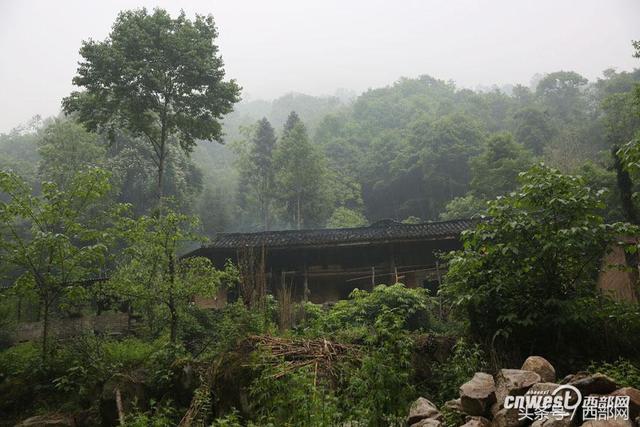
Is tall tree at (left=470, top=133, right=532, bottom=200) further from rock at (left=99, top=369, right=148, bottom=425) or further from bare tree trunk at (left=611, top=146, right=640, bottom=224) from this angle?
rock at (left=99, top=369, right=148, bottom=425)

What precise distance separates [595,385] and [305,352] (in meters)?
3.86

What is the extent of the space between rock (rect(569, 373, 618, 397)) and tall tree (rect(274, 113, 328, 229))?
92.3 ft

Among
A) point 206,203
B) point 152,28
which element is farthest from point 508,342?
point 206,203

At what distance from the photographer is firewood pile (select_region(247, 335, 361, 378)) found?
6738mm

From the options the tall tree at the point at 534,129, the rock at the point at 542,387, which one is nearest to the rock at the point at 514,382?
the rock at the point at 542,387

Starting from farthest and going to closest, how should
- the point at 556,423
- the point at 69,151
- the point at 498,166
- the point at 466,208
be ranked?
the point at 498,166 < the point at 466,208 < the point at 69,151 < the point at 556,423

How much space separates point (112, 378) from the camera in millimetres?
7711

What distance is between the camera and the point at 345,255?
18578 mm

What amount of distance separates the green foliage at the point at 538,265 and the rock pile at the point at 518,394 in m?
1.92

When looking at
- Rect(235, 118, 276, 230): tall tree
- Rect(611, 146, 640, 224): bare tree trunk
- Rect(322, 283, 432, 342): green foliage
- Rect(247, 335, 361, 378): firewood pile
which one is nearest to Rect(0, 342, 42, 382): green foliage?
Rect(247, 335, 361, 378): firewood pile

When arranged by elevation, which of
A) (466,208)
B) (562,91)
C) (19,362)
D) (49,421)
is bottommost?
(49,421)

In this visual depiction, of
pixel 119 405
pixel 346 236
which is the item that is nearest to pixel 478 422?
pixel 119 405

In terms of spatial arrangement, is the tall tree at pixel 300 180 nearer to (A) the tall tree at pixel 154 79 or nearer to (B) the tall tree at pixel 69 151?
(B) the tall tree at pixel 69 151

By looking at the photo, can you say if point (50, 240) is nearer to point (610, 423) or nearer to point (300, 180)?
point (610, 423)
